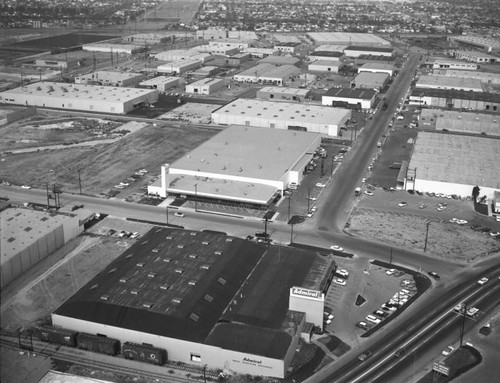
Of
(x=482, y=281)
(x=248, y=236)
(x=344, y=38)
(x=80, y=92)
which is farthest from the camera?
(x=344, y=38)

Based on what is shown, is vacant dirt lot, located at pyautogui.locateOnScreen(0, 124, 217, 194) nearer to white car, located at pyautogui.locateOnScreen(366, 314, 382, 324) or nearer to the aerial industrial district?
the aerial industrial district

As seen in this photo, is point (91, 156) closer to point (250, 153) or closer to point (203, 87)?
point (250, 153)

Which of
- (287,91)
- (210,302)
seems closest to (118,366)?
(210,302)

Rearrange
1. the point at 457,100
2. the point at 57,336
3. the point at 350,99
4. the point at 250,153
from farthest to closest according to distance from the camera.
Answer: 1. the point at 457,100
2. the point at 350,99
3. the point at 250,153
4. the point at 57,336

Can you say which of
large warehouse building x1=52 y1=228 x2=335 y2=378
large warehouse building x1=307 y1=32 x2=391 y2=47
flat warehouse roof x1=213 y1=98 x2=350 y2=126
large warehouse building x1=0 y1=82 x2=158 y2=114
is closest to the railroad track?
large warehouse building x1=52 y1=228 x2=335 y2=378

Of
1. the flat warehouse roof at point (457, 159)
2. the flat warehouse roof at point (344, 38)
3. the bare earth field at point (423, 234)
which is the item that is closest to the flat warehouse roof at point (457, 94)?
the flat warehouse roof at point (457, 159)

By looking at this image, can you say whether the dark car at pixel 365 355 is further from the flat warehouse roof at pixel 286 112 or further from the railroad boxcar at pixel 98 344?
the flat warehouse roof at pixel 286 112
